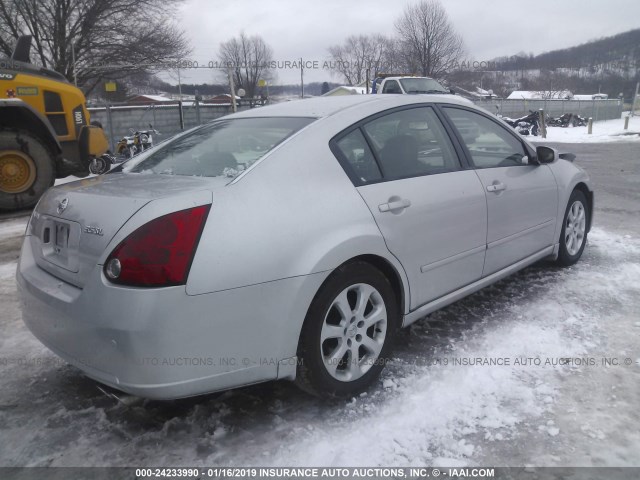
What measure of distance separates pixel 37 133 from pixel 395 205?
22.3ft

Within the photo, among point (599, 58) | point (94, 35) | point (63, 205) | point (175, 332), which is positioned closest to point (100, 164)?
point (63, 205)

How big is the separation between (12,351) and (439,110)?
3111 mm

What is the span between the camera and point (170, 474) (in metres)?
2.11

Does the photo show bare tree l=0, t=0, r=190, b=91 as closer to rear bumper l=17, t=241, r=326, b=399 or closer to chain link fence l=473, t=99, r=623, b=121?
chain link fence l=473, t=99, r=623, b=121

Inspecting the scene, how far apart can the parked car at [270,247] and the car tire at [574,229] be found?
1.20 meters

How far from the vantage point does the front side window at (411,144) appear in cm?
288

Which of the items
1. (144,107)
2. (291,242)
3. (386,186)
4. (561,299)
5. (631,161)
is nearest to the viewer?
(291,242)

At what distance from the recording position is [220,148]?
9.56 feet

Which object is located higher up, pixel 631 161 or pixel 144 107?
pixel 144 107

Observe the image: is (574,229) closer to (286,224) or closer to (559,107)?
(286,224)

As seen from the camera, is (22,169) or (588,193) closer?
(588,193)

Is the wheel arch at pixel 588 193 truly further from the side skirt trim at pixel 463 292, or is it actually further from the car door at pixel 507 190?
the side skirt trim at pixel 463 292

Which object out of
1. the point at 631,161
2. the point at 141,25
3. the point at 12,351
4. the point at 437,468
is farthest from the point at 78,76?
the point at 437,468

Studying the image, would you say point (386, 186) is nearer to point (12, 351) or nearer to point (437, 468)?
point (437, 468)
